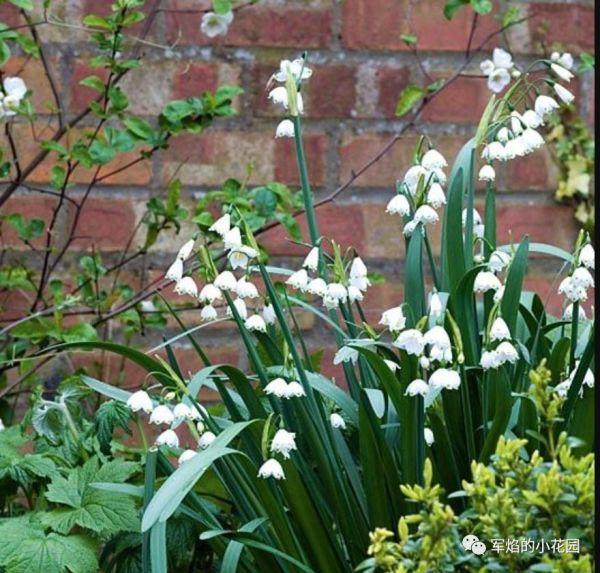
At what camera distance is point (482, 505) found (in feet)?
2.54

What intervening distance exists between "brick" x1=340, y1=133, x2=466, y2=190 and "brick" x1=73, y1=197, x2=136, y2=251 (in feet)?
1.03

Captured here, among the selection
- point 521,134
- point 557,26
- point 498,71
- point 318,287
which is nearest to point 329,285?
point 318,287

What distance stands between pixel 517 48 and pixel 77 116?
652 mm

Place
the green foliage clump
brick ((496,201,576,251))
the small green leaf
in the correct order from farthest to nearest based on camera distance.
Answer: brick ((496,201,576,251)), the small green leaf, the green foliage clump

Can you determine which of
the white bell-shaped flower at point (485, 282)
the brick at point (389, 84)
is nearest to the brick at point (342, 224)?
the brick at point (389, 84)

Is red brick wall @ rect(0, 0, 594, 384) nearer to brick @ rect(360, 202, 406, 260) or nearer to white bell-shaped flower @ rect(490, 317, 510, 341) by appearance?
brick @ rect(360, 202, 406, 260)

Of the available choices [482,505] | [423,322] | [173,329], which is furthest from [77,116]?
[482,505]

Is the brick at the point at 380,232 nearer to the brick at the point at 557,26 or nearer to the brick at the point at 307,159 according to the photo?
the brick at the point at 307,159

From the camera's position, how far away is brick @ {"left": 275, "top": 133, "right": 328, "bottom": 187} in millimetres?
1687

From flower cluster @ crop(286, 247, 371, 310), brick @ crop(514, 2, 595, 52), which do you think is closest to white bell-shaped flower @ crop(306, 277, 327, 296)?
flower cluster @ crop(286, 247, 371, 310)

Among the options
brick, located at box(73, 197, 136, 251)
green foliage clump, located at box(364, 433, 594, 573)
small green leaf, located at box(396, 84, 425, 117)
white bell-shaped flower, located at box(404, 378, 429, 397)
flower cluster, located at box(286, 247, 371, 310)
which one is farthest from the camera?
brick, located at box(73, 197, 136, 251)

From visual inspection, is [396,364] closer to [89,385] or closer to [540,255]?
[89,385]

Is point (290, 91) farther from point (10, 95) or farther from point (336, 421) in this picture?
point (10, 95)

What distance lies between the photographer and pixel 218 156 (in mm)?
1679
